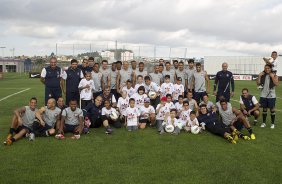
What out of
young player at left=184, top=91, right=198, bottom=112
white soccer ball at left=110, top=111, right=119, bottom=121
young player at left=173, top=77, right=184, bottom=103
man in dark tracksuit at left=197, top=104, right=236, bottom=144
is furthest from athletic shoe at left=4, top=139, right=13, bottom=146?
young player at left=184, top=91, right=198, bottom=112

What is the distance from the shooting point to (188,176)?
5812 millimetres

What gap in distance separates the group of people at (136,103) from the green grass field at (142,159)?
1.45 ft

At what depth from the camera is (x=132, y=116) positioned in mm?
Answer: 9781

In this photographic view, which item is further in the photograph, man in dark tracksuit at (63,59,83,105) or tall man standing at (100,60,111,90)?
tall man standing at (100,60,111,90)

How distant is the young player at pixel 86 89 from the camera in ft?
33.8

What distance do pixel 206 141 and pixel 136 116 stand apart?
2348 millimetres

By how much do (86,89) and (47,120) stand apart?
6.11 feet

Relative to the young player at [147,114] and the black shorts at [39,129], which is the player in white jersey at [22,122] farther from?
the young player at [147,114]

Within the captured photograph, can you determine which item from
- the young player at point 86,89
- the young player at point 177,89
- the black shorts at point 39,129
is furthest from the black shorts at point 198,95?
the black shorts at point 39,129

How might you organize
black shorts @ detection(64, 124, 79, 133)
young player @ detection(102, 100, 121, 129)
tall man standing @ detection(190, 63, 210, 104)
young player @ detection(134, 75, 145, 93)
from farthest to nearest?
tall man standing @ detection(190, 63, 210, 104) → young player @ detection(134, 75, 145, 93) → young player @ detection(102, 100, 121, 129) → black shorts @ detection(64, 124, 79, 133)

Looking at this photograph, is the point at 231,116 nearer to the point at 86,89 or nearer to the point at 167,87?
the point at 167,87

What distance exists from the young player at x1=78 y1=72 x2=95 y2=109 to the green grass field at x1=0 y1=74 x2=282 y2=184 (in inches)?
66.3

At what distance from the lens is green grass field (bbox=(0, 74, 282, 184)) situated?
5.73 metres

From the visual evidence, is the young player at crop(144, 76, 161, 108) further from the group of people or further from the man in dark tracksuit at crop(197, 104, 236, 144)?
the man in dark tracksuit at crop(197, 104, 236, 144)
